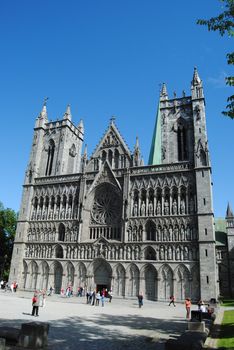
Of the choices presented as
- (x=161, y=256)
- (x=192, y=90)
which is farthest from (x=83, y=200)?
(x=192, y=90)

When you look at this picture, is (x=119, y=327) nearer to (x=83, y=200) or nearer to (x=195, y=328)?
(x=195, y=328)

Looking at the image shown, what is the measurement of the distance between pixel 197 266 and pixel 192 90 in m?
24.2

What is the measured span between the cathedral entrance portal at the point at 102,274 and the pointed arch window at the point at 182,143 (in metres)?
17.3

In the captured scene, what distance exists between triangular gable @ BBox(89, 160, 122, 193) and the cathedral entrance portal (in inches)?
403

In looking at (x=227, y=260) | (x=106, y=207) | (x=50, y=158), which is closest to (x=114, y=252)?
(x=106, y=207)

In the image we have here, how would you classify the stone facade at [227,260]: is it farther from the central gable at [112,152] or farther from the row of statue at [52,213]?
the row of statue at [52,213]

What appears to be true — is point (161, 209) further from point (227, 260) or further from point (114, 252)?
point (227, 260)

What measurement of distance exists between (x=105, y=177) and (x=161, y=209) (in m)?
9.56

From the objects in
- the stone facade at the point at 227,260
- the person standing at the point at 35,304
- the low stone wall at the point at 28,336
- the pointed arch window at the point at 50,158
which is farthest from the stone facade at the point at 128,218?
the low stone wall at the point at 28,336

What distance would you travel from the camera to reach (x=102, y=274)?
123ft

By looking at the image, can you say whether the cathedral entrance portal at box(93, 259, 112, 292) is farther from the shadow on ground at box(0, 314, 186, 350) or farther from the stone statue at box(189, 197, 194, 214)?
the shadow on ground at box(0, 314, 186, 350)

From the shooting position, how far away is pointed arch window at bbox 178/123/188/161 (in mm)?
41291

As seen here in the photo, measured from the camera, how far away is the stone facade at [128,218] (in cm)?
3416

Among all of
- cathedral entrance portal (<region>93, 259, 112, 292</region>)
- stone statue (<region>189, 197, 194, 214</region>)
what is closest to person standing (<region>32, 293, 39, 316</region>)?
cathedral entrance portal (<region>93, 259, 112, 292</region>)
